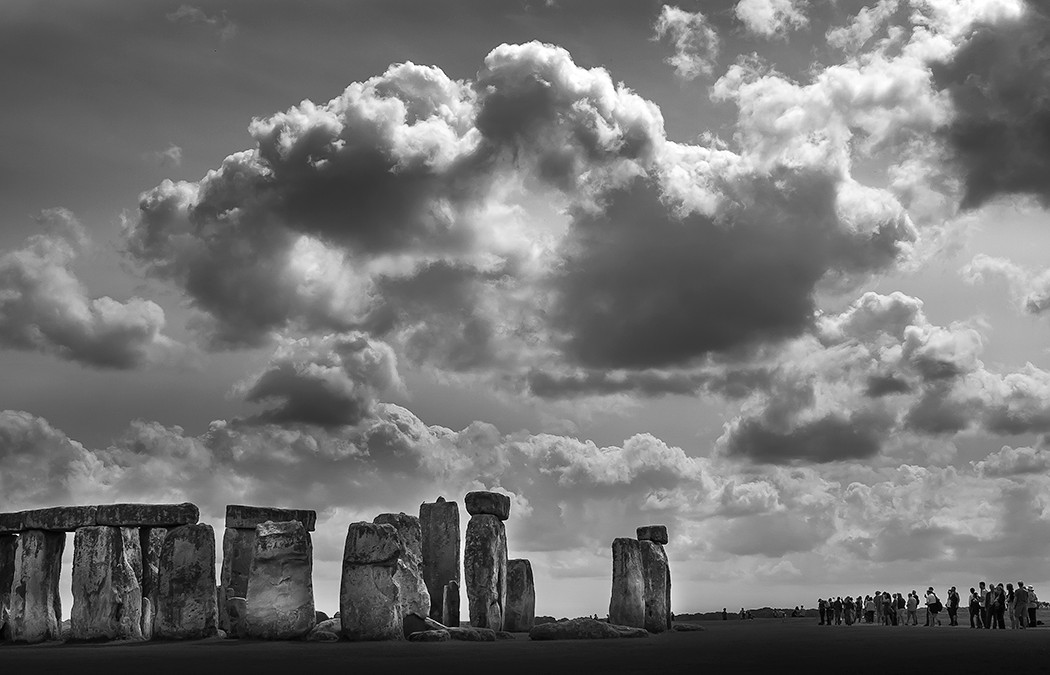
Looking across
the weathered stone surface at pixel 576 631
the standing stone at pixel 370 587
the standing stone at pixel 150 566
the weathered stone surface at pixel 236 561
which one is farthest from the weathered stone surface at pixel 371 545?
the standing stone at pixel 150 566

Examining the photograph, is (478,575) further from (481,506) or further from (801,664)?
(801,664)

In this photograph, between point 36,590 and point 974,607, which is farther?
point 974,607

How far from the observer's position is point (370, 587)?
22562 mm

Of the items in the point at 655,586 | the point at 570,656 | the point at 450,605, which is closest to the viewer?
the point at 570,656

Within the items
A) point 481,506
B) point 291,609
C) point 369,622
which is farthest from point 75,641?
point 481,506

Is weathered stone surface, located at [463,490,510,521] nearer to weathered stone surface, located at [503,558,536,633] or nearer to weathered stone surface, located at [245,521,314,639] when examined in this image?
weathered stone surface, located at [503,558,536,633]

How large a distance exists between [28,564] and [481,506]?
35.8ft

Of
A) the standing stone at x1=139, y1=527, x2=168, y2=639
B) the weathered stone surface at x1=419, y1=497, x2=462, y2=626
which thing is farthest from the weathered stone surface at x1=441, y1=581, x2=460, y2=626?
the standing stone at x1=139, y1=527, x2=168, y2=639

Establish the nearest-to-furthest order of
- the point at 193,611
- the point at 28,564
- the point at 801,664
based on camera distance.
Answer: the point at 801,664, the point at 193,611, the point at 28,564

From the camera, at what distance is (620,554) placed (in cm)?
2973

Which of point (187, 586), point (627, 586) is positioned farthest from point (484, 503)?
point (187, 586)

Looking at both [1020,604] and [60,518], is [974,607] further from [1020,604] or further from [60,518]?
[60,518]

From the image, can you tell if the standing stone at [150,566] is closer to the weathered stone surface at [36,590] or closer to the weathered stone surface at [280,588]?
the weathered stone surface at [36,590]

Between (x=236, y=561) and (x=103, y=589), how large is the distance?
3.45 meters
